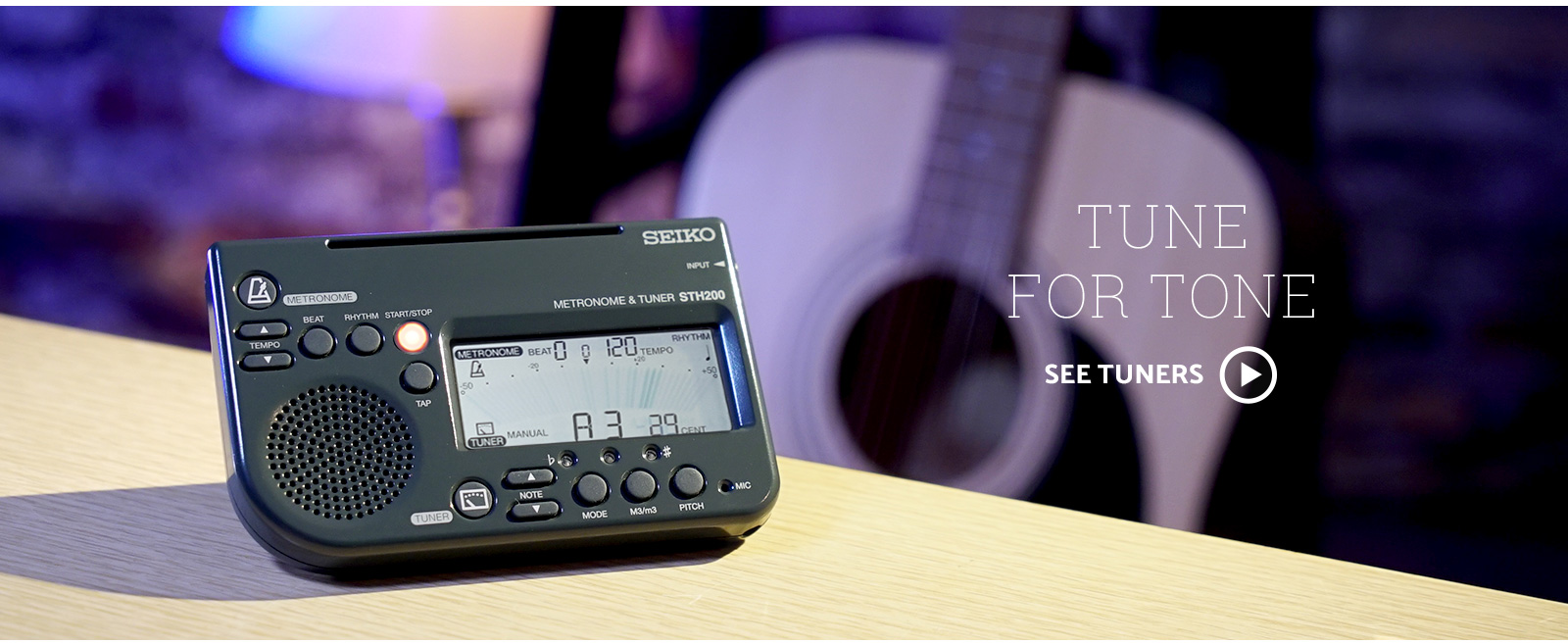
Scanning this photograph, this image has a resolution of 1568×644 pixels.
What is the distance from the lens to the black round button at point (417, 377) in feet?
1.42

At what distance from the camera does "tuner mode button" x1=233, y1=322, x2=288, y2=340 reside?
42cm

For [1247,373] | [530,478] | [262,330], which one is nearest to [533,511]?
[530,478]

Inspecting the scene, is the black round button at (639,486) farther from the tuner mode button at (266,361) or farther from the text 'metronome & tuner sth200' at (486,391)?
the tuner mode button at (266,361)

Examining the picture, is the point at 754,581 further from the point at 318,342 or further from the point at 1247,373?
the point at 1247,373

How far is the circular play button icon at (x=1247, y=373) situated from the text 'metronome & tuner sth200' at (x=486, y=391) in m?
0.93

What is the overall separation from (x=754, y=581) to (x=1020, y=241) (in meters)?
0.90

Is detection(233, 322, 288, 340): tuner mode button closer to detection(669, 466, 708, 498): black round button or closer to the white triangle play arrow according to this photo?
detection(669, 466, 708, 498): black round button

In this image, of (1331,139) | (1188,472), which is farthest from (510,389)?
(1331,139)

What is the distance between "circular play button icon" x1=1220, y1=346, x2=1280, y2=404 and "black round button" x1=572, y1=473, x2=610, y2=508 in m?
1.00

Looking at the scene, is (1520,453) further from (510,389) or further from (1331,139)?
(510,389)

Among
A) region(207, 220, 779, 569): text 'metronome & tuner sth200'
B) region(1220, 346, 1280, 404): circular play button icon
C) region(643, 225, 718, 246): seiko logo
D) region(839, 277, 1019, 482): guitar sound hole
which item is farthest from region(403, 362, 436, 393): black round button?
region(1220, 346, 1280, 404): circular play button icon

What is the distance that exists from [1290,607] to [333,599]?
34cm

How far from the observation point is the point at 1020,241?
1.26 m

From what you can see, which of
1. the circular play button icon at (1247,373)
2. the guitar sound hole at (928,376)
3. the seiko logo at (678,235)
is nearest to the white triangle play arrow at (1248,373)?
the circular play button icon at (1247,373)
